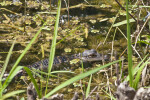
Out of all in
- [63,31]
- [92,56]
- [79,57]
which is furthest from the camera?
[63,31]

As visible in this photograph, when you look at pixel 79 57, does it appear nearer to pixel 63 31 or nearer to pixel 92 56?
pixel 92 56

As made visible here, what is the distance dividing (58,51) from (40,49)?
0.87ft

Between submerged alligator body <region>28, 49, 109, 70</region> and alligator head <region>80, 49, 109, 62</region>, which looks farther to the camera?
alligator head <region>80, 49, 109, 62</region>

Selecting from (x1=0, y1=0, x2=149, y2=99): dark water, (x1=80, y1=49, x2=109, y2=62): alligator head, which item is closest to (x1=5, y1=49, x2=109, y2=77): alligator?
(x1=80, y1=49, x2=109, y2=62): alligator head

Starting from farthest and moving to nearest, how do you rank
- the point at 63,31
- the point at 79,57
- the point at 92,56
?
1. the point at 63,31
2. the point at 92,56
3. the point at 79,57

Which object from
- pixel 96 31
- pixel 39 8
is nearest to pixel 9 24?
pixel 39 8

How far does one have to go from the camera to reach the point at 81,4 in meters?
5.50

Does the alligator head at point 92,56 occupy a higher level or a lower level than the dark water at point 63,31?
lower

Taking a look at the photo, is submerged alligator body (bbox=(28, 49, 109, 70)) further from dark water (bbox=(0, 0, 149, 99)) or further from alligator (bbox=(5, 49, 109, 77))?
dark water (bbox=(0, 0, 149, 99))

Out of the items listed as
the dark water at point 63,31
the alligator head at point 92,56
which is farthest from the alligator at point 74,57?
the dark water at point 63,31

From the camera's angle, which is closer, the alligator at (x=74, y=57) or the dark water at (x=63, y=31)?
the alligator at (x=74, y=57)

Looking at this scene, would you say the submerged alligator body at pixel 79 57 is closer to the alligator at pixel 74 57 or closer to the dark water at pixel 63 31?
the alligator at pixel 74 57

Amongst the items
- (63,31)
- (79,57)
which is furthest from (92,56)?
(63,31)

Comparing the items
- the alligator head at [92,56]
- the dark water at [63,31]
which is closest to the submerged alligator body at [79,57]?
the alligator head at [92,56]
